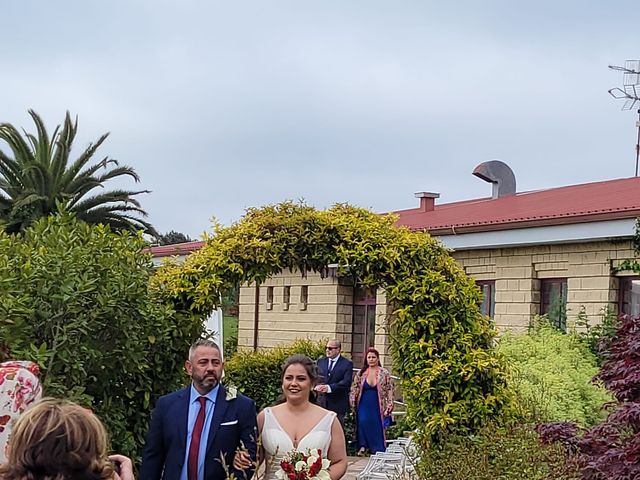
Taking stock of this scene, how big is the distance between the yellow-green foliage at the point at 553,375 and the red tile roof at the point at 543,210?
177cm

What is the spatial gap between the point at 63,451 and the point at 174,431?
3.39 m

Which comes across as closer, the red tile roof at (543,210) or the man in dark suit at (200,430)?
the man in dark suit at (200,430)

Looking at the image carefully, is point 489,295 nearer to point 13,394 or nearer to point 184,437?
point 184,437

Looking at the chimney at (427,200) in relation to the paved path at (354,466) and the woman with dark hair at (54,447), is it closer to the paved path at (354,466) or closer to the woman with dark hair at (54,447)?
the paved path at (354,466)

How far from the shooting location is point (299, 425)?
7039mm

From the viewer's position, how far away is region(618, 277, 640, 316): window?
1627 centimetres

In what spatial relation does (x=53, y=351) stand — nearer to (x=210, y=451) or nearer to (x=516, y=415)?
(x=210, y=451)

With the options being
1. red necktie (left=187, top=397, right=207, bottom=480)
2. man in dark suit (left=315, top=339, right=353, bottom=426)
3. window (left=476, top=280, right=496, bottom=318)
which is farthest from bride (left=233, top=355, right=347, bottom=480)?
window (left=476, top=280, right=496, bottom=318)

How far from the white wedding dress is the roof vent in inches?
748

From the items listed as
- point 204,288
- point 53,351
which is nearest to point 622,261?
point 204,288

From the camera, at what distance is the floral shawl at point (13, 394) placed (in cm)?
520

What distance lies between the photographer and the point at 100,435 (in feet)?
11.9

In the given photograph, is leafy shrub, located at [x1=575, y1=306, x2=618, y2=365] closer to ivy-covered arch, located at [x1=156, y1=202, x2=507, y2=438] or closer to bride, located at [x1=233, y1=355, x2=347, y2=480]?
ivy-covered arch, located at [x1=156, y1=202, x2=507, y2=438]

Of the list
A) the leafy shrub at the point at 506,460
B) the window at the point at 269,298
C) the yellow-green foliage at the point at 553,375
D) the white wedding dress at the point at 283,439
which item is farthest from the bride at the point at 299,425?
the window at the point at 269,298
